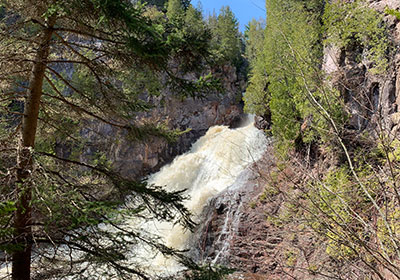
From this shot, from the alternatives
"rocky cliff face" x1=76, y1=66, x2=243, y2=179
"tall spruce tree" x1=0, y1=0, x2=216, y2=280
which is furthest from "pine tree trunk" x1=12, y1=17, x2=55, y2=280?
"rocky cliff face" x1=76, y1=66, x2=243, y2=179

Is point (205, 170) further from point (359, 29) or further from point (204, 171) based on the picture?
point (359, 29)

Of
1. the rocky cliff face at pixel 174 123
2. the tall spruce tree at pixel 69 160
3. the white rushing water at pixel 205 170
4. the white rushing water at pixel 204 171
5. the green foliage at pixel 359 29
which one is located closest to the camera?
the tall spruce tree at pixel 69 160

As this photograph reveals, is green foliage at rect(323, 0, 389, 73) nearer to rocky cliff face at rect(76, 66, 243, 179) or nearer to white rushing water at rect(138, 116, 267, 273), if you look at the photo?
white rushing water at rect(138, 116, 267, 273)

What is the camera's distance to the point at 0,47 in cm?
363

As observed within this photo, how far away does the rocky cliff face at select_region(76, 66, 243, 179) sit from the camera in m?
18.0

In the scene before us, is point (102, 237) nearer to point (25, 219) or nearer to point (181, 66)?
point (25, 219)

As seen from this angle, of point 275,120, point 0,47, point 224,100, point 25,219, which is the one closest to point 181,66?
point 0,47

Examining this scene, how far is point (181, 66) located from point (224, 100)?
695 inches

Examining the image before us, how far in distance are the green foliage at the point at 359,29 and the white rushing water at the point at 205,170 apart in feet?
15.4

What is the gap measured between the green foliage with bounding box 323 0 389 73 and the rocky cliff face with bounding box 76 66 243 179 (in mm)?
8799

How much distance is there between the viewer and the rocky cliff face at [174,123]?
18.0 m

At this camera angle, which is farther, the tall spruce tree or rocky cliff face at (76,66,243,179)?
rocky cliff face at (76,66,243,179)

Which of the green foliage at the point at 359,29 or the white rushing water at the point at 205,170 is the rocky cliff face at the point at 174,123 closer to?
the white rushing water at the point at 205,170

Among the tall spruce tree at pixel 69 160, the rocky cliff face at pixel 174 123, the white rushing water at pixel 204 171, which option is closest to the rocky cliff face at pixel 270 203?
the white rushing water at pixel 204 171
